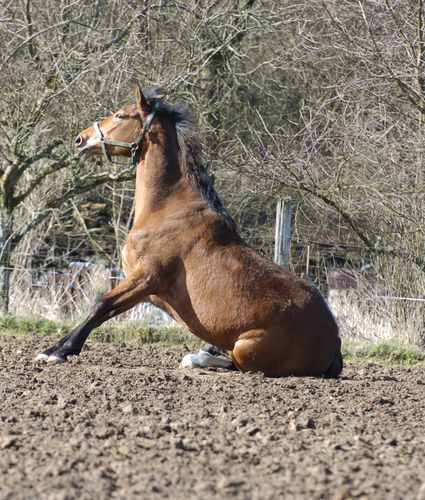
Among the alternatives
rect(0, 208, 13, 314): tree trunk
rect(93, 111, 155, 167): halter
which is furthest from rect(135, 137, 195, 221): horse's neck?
rect(0, 208, 13, 314): tree trunk

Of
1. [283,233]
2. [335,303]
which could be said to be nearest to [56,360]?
[283,233]

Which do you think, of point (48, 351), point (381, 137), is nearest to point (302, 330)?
point (48, 351)

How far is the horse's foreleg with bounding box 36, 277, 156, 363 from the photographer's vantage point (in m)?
8.84

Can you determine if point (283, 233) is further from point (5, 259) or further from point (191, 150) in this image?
point (5, 259)

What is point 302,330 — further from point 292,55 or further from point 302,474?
point 292,55

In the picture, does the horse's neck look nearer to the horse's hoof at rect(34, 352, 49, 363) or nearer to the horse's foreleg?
the horse's foreleg

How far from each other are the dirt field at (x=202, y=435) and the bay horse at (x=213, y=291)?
0.28 metres

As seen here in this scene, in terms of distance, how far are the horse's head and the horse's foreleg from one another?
1.43 metres

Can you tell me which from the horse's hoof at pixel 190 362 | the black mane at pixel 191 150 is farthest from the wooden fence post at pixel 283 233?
the horse's hoof at pixel 190 362

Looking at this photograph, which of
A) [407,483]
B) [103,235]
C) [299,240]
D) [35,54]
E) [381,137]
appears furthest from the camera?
[103,235]

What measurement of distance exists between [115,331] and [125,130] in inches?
144

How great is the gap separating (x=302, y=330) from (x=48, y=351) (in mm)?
2341

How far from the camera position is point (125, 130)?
378 inches

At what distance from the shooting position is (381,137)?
1298 centimetres
